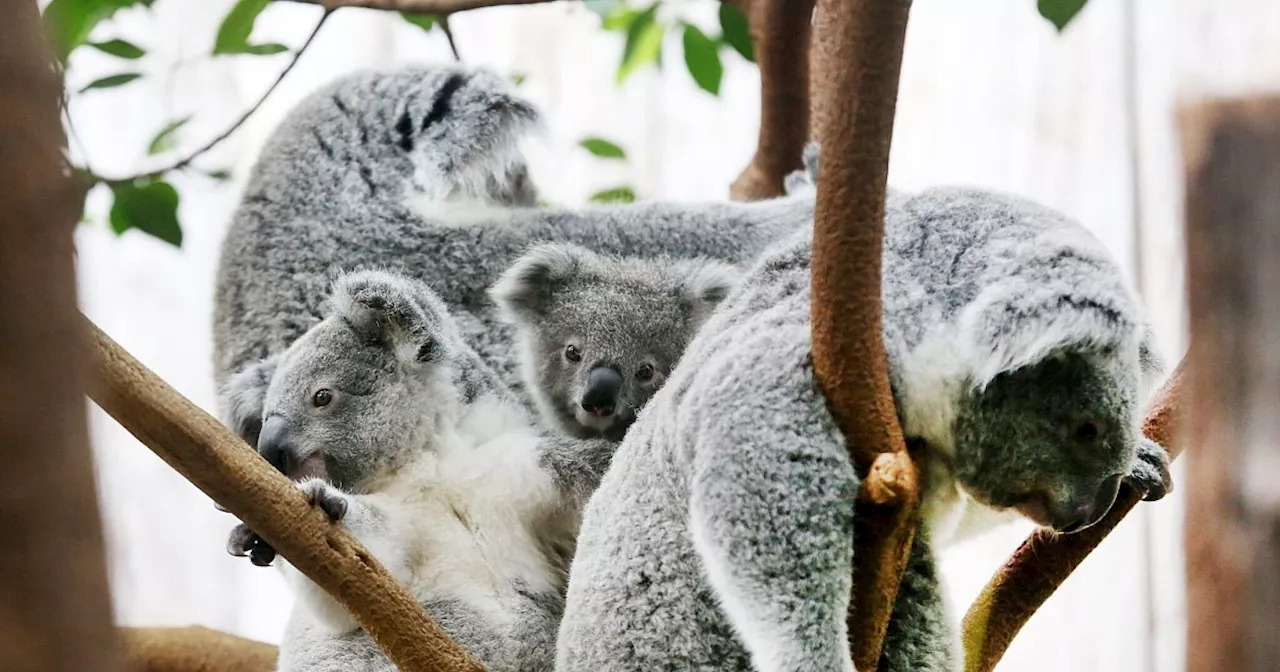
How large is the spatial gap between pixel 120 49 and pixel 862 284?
2.06 metres

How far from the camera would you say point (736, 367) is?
156 centimetres

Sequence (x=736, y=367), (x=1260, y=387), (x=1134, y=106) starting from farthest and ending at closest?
1. (x=1134, y=106)
2. (x=736, y=367)
3. (x=1260, y=387)

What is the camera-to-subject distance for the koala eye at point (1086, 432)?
5.05 ft

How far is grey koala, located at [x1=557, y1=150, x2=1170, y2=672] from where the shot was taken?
1.44 metres

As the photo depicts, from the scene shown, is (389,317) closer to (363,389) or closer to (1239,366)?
(363,389)

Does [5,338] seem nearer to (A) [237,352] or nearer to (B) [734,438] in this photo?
(B) [734,438]

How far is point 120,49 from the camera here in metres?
2.78

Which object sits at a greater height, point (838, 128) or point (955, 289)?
point (838, 128)

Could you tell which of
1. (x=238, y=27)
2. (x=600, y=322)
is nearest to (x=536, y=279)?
(x=600, y=322)

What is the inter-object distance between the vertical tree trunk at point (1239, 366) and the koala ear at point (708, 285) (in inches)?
73.9

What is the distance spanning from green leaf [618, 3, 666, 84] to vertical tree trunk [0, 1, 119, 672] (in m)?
2.70

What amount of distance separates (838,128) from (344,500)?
925 millimetres

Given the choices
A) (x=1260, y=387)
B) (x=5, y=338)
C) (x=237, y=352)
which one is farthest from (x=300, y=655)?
(x=1260, y=387)

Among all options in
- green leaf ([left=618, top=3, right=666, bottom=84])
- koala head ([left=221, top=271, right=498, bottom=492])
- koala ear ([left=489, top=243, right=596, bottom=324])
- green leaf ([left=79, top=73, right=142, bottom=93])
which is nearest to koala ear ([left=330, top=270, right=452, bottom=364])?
koala head ([left=221, top=271, right=498, bottom=492])
